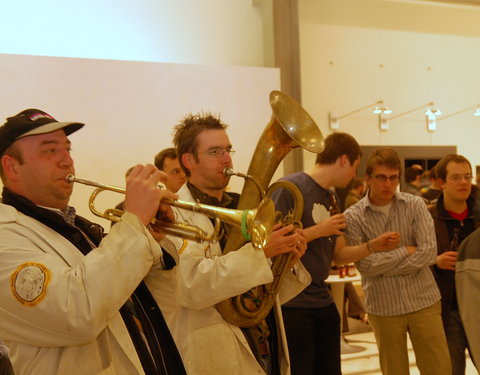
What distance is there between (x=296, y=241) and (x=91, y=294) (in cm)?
106

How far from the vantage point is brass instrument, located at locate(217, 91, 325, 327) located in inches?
92.0

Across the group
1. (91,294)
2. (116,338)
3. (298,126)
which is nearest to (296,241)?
(298,126)

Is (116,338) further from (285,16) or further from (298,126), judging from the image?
(285,16)

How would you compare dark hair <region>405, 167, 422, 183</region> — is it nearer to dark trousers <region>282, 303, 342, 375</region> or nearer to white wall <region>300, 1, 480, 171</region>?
white wall <region>300, 1, 480, 171</region>

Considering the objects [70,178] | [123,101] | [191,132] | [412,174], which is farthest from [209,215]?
[412,174]

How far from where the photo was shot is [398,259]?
3.38 meters

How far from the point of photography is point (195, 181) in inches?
99.8

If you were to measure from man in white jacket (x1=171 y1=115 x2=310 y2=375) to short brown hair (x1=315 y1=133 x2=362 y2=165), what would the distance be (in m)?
0.81

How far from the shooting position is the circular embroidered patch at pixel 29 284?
5.04 ft

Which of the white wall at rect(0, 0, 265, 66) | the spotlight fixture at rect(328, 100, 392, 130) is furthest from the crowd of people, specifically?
the spotlight fixture at rect(328, 100, 392, 130)

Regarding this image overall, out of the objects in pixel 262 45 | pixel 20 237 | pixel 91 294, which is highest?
pixel 262 45

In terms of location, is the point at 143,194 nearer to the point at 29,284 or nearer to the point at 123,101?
the point at 29,284

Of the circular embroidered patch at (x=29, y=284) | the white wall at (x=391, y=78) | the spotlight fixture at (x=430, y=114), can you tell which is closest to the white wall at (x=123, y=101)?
the white wall at (x=391, y=78)

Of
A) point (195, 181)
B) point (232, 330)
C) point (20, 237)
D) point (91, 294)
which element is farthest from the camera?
point (195, 181)
